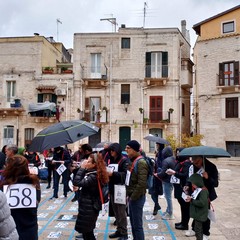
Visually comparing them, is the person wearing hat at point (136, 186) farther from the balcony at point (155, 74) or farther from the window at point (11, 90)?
the window at point (11, 90)

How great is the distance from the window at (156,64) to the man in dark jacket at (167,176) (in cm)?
2074

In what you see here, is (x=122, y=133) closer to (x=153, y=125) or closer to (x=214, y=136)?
(x=153, y=125)

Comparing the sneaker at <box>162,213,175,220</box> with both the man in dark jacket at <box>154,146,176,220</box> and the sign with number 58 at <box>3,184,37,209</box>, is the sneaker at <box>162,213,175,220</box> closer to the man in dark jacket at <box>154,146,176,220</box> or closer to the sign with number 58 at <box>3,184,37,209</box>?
the man in dark jacket at <box>154,146,176,220</box>

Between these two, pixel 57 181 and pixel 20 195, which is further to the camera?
pixel 57 181

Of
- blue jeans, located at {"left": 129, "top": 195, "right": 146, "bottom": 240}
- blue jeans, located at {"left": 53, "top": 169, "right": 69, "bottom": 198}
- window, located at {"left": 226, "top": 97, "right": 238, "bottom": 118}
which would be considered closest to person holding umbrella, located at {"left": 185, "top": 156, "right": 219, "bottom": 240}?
blue jeans, located at {"left": 129, "top": 195, "right": 146, "bottom": 240}

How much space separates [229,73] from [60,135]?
70.8ft

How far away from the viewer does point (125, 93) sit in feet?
93.0

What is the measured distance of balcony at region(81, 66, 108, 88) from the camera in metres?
28.2

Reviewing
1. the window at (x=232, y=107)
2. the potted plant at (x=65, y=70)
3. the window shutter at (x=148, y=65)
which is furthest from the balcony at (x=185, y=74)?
the potted plant at (x=65, y=70)

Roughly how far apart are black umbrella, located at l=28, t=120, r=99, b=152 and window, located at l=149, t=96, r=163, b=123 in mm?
20298

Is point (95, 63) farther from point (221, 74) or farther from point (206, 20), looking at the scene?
point (221, 74)

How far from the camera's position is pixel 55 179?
10.3 meters

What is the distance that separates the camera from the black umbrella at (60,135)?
263 inches

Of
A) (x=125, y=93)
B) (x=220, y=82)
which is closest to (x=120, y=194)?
(x=220, y=82)
